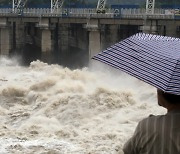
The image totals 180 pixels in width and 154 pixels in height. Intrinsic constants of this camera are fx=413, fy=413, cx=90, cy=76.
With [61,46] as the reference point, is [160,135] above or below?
above

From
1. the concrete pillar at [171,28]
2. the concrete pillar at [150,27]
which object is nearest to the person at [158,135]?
the concrete pillar at [150,27]

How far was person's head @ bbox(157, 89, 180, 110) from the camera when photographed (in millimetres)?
2113

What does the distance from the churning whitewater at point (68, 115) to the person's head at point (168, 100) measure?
536 cm

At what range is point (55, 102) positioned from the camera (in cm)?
1088

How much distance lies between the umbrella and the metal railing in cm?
1839

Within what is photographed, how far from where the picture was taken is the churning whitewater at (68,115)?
786 cm

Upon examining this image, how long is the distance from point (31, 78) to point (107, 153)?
838 centimetres

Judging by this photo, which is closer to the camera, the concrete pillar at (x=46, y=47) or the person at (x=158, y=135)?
the person at (x=158, y=135)

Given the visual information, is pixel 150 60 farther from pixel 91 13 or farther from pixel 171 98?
pixel 91 13

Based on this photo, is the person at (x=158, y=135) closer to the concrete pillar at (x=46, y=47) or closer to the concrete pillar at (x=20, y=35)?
the concrete pillar at (x=46, y=47)

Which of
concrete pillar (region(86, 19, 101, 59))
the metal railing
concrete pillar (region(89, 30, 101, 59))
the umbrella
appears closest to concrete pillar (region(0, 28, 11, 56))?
the metal railing

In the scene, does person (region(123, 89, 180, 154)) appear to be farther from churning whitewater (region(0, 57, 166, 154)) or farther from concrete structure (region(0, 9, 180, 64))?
concrete structure (region(0, 9, 180, 64))

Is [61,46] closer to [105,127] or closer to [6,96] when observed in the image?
[6,96]

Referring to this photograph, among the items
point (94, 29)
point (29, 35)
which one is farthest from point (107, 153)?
point (29, 35)
